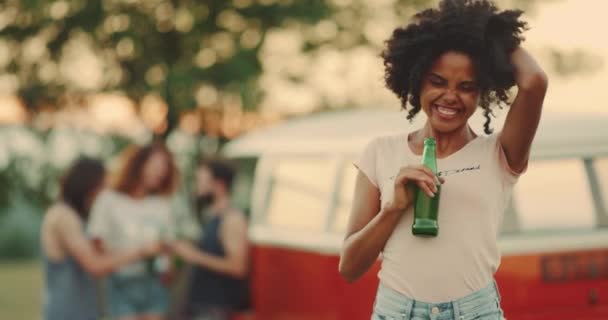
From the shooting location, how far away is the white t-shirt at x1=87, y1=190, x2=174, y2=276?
7.92 metres

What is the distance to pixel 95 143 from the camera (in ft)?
48.2

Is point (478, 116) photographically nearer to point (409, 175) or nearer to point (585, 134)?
point (585, 134)

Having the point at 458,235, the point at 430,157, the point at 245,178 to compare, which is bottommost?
the point at 458,235

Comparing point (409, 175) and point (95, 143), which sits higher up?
point (95, 143)

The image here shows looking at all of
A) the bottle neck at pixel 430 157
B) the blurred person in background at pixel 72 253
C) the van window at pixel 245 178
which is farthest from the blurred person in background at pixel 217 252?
the bottle neck at pixel 430 157

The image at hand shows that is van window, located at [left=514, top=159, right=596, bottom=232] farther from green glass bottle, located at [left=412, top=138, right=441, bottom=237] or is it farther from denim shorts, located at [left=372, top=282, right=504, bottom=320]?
green glass bottle, located at [left=412, top=138, right=441, bottom=237]

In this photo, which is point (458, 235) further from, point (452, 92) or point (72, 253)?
point (72, 253)

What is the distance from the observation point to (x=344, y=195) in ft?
24.9

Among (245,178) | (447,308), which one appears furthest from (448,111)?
(245,178)

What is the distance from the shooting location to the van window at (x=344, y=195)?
749 cm

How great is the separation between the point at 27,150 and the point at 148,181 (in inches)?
279

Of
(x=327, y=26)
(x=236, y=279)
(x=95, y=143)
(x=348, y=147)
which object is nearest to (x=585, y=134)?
(x=348, y=147)

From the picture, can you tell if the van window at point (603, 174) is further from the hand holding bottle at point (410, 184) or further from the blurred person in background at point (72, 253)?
the hand holding bottle at point (410, 184)

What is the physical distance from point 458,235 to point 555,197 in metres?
3.52
